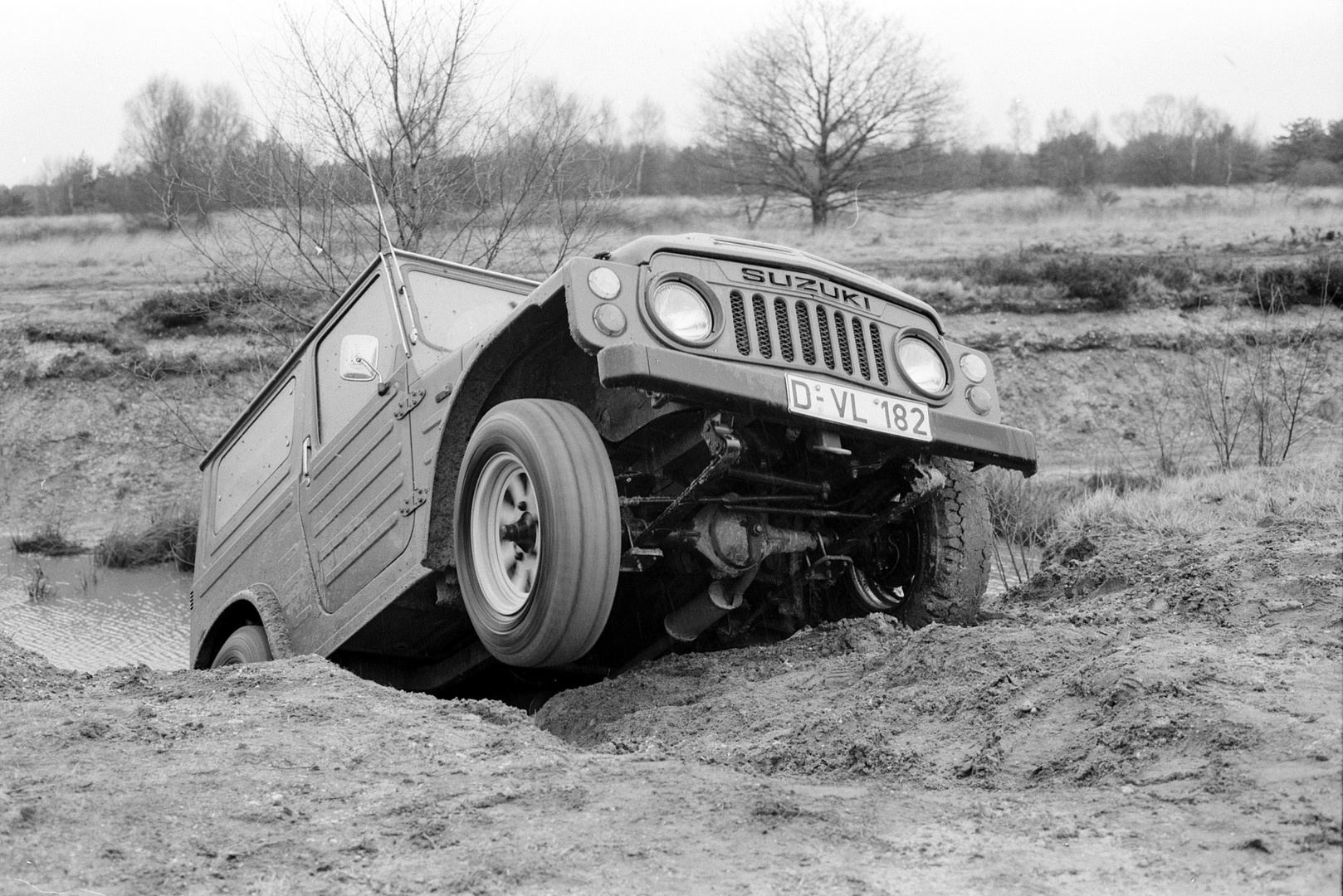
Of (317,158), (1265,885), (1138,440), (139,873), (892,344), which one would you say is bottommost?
(1138,440)

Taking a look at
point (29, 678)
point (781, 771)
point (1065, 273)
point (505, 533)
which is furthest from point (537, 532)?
point (1065, 273)

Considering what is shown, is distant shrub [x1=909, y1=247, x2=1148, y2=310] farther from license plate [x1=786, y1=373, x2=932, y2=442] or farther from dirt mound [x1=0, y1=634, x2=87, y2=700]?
dirt mound [x1=0, y1=634, x2=87, y2=700]

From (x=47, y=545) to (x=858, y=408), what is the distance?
11896 millimetres

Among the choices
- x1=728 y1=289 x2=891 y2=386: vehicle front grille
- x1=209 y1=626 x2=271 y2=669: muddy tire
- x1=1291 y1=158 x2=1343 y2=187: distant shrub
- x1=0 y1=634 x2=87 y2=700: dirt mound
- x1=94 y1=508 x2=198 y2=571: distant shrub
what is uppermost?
x1=1291 y1=158 x2=1343 y2=187: distant shrub

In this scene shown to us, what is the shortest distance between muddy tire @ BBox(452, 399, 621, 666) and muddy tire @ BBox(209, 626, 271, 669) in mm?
1704

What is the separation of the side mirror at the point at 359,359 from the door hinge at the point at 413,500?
21.1 inches

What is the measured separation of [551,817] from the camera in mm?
2381

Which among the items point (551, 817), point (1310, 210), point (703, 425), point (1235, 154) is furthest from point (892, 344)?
point (1235, 154)

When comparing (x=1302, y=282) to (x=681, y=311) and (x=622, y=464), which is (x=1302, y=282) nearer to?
(x=622, y=464)

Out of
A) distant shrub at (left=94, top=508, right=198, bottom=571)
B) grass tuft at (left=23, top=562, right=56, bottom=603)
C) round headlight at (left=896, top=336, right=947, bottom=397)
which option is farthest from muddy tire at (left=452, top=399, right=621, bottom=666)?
distant shrub at (left=94, top=508, right=198, bottom=571)

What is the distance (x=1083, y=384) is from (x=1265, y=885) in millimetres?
16799

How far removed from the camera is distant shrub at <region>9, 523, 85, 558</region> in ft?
43.0

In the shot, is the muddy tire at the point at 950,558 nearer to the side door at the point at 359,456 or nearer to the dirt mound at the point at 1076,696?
the dirt mound at the point at 1076,696

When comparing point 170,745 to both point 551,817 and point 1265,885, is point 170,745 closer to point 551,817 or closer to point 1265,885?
point 551,817
